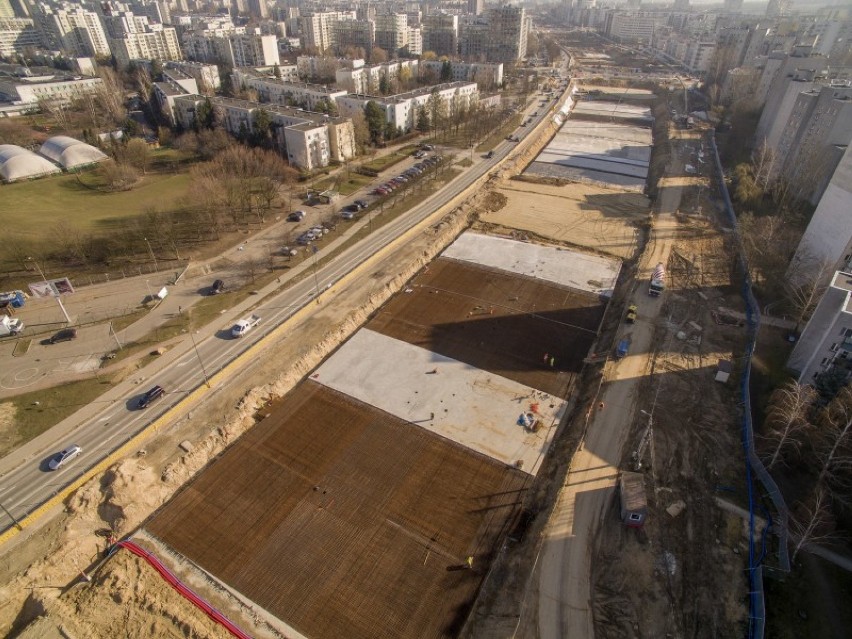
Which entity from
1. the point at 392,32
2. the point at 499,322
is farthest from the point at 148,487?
the point at 392,32

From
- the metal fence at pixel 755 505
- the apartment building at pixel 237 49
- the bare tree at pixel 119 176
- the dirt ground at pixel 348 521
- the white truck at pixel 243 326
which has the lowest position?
the dirt ground at pixel 348 521

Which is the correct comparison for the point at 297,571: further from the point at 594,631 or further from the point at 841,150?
the point at 841,150

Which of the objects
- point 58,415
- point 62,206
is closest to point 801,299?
point 58,415

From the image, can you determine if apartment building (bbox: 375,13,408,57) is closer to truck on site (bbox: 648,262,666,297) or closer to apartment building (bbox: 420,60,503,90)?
apartment building (bbox: 420,60,503,90)

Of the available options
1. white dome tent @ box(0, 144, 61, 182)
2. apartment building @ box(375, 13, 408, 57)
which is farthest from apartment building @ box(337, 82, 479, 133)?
apartment building @ box(375, 13, 408, 57)

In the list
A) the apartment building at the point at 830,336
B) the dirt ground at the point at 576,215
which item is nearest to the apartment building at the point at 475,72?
the dirt ground at the point at 576,215

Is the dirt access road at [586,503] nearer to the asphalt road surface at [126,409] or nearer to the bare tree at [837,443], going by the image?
the bare tree at [837,443]

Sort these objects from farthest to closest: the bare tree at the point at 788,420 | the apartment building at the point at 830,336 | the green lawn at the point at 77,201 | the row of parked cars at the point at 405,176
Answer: the row of parked cars at the point at 405,176 < the green lawn at the point at 77,201 < the apartment building at the point at 830,336 < the bare tree at the point at 788,420
